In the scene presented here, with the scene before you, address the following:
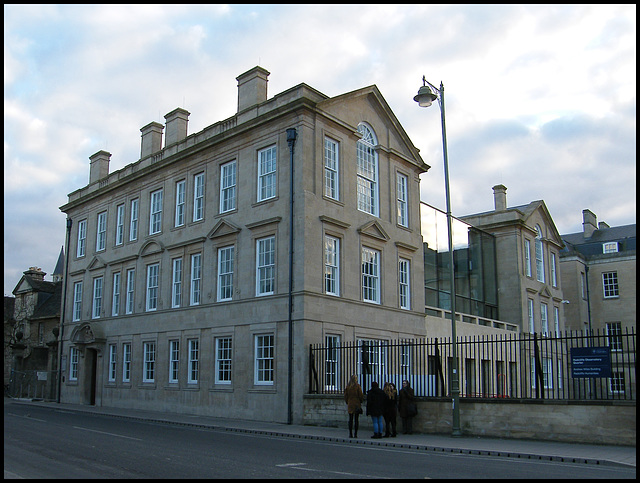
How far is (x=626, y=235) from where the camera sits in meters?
58.1

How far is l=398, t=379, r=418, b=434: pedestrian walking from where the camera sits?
61.9ft

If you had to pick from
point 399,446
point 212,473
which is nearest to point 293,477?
point 212,473

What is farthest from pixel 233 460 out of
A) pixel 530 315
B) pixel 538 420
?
pixel 530 315

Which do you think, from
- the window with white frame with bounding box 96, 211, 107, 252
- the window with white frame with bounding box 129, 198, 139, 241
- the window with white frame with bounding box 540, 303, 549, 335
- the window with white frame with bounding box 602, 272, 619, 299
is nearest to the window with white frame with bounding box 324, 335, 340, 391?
the window with white frame with bounding box 129, 198, 139, 241

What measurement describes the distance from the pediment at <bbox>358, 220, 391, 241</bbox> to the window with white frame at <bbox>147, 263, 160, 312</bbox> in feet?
35.8

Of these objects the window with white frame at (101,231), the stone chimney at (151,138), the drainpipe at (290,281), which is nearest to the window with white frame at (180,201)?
the stone chimney at (151,138)

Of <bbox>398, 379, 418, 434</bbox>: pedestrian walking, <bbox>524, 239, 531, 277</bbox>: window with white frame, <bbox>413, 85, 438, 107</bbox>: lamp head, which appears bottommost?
<bbox>398, 379, 418, 434</bbox>: pedestrian walking

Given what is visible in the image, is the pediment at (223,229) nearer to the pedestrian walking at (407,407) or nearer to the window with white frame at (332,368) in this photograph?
the window with white frame at (332,368)

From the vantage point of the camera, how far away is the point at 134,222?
34125mm

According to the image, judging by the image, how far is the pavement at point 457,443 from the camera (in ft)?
45.0

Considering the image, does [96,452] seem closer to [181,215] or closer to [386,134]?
[181,215]

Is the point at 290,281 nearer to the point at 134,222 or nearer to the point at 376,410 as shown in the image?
the point at 376,410

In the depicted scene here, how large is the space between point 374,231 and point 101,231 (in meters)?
17.7

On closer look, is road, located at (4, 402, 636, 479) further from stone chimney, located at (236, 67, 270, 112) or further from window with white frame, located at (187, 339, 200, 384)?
stone chimney, located at (236, 67, 270, 112)
